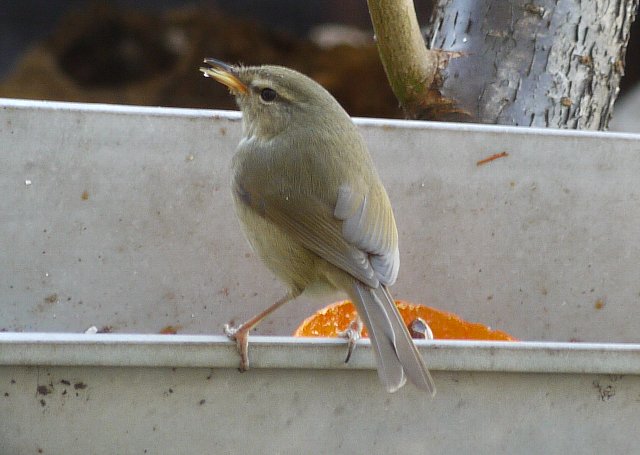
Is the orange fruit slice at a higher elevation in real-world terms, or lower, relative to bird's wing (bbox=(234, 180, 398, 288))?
lower

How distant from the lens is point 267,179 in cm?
221

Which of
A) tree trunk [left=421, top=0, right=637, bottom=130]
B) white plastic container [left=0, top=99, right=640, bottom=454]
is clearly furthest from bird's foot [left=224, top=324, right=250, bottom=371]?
tree trunk [left=421, top=0, right=637, bottom=130]

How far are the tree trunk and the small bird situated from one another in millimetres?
782

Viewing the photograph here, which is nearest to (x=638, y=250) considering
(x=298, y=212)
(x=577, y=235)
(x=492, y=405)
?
(x=577, y=235)

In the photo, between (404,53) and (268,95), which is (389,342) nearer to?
(268,95)

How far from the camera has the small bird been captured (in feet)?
6.74

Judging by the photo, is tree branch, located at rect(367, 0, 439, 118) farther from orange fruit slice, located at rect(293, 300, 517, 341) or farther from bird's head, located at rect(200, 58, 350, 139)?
orange fruit slice, located at rect(293, 300, 517, 341)

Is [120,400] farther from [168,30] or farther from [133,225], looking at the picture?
→ [168,30]

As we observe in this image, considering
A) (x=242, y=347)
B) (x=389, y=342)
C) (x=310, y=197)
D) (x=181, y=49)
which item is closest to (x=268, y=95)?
(x=310, y=197)

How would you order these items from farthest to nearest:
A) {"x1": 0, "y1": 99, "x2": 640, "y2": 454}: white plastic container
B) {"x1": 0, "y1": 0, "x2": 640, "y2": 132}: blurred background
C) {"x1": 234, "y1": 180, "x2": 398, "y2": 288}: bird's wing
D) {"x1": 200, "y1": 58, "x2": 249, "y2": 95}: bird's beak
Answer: {"x1": 0, "y1": 0, "x2": 640, "y2": 132}: blurred background < {"x1": 0, "y1": 99, "x2": 640, "y2": 454}: white plastic container < {"x1": 200, "y1": 58, "x2": 249, "y2": 95}: bird's beak < {"x1": 234, "y1": 180, "x2": 398, "y2": 288}: bird's wing

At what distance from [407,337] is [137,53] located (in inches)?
189

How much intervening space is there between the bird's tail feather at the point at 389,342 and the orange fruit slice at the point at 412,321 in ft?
1.26

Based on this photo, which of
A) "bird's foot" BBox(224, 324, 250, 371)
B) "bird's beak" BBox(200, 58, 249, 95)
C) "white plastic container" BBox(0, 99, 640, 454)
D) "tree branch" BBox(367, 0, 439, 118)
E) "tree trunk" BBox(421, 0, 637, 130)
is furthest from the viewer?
"tree trunk" BBox(421, 0, 637, 130)

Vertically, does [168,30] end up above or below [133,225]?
above
